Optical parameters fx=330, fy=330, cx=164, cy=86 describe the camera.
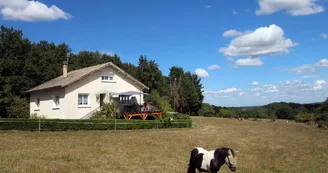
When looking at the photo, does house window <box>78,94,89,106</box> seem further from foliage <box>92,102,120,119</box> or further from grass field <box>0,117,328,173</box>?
grass field <box>0,117,328,173</box>

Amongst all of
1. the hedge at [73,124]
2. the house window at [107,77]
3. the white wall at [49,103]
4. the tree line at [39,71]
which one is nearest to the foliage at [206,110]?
the tree line at [39,71]

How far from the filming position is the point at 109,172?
11.5 m

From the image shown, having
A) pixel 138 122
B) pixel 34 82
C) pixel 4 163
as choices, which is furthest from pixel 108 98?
pixel 4 163

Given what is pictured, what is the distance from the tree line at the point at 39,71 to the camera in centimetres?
4055

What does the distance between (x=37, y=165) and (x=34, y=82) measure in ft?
130

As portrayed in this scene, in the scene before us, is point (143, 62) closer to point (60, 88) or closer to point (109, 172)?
point (60, 88)

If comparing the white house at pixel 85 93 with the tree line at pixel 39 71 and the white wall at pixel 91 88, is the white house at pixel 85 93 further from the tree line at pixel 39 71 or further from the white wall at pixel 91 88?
the tree line at pixel 39 71

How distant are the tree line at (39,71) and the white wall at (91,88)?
3900mm

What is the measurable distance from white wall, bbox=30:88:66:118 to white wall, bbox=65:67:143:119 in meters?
0.72

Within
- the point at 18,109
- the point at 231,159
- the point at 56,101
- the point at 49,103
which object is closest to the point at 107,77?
the point at 56,101

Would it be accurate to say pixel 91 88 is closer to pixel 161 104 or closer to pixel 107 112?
pixel 107 112

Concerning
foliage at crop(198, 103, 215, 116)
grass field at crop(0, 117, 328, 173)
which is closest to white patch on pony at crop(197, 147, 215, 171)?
grass field at crop(0, 117, 328, 173)

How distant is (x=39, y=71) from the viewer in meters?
49.0

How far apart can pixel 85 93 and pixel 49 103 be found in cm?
456
